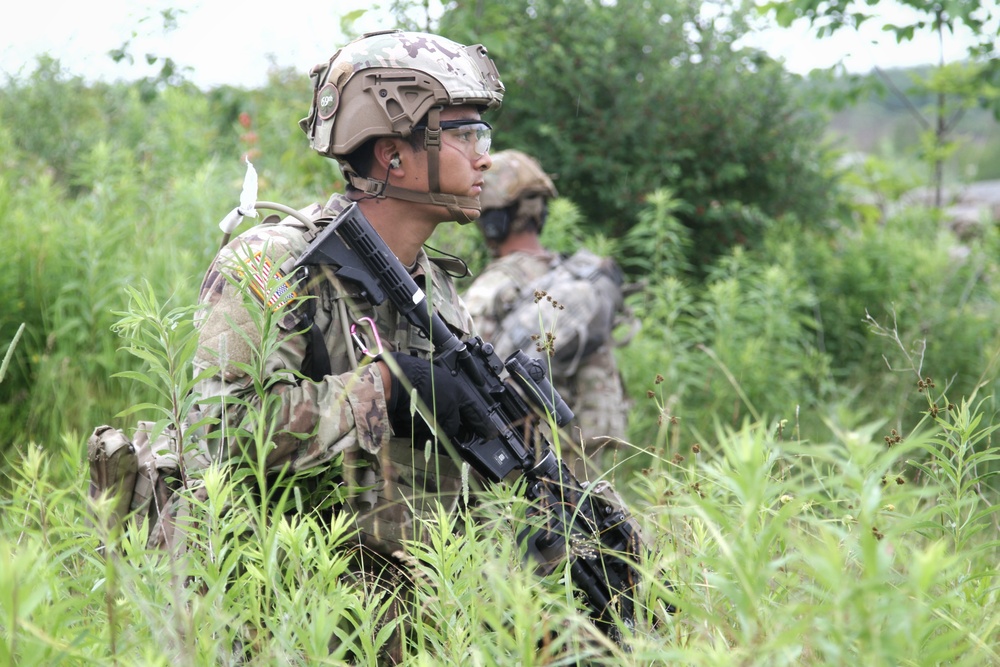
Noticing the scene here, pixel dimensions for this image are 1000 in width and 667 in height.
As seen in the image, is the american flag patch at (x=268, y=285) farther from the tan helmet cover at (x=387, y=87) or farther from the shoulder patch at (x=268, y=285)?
the tan helmet cover at (x=387, y=87)

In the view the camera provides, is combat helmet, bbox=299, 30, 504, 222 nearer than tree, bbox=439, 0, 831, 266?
Yes

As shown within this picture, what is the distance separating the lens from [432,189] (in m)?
2.98

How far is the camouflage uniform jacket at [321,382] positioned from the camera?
8.02 ft

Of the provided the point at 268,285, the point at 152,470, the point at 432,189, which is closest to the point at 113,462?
the point at 152,470

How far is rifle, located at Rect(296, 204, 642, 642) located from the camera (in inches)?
103

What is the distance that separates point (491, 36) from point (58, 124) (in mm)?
4299

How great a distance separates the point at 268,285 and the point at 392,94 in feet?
3.43

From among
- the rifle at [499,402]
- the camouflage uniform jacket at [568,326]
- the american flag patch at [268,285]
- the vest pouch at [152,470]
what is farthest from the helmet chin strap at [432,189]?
the camouflage uniform jacket at [568,326]

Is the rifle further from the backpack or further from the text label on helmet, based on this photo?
the backpack

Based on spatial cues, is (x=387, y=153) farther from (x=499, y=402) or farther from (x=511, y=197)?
(x=511, y=197)

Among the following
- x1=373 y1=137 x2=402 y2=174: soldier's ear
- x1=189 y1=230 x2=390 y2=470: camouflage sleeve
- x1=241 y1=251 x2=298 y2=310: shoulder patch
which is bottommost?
x1=189 y1=230 x2=390 y2=470: camouflage sleeve

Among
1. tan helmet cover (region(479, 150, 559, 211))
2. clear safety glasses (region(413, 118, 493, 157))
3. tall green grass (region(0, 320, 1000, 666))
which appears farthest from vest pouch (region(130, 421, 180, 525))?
tan helmet cover (region(479, 150, 559, 211))

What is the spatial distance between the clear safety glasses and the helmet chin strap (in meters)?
0.04

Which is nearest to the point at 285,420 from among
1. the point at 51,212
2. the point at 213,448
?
the point at 213,448
